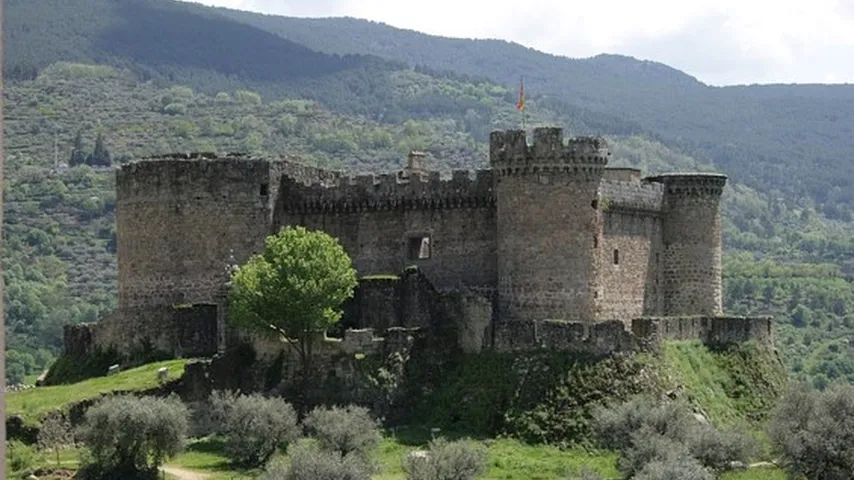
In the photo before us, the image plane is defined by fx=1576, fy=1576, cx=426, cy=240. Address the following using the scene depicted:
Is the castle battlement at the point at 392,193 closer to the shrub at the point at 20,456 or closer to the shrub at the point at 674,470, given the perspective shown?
the shrub at the point at 20,456

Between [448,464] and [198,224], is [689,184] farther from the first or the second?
[448,464]

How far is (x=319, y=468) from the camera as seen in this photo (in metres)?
37.9

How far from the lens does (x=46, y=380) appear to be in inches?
2148

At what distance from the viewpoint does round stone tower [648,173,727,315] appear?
56294 millimetres

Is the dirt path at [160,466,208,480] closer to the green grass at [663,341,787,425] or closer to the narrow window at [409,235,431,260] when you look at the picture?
the narrow window at [409,235,431,260]

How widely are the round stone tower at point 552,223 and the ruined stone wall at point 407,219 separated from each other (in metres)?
2.54

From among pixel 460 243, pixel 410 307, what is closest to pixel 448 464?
pixel 410 307

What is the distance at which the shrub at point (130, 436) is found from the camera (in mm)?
42594

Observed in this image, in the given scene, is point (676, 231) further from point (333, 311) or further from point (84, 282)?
point (84, 282)

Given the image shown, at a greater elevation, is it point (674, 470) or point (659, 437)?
point (659, 437)

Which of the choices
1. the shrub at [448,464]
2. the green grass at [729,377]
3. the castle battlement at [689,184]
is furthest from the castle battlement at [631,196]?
the shrub at [448,464]

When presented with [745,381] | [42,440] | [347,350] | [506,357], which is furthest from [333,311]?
[745,381]

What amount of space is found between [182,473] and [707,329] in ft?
63.3

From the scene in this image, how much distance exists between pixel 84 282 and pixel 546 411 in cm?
11263
